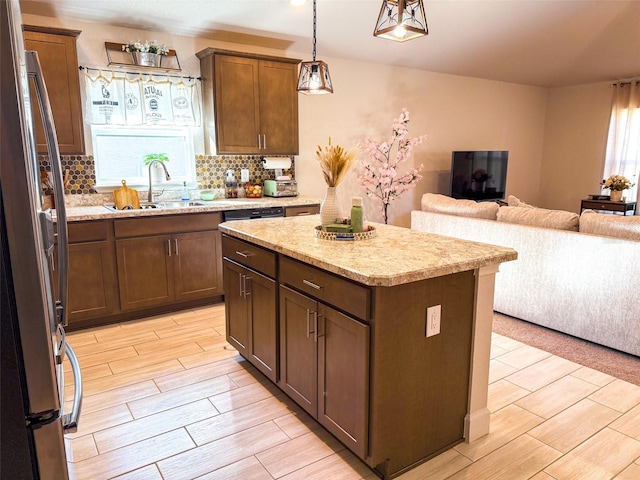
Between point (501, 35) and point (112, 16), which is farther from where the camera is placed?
point (501, 35)

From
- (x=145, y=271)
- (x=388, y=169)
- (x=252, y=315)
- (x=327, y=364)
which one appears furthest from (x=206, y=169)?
(x=327, y=364)

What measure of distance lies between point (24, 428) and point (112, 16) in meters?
3.83

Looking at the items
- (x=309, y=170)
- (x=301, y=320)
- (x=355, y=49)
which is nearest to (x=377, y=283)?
(x=301, y=320)

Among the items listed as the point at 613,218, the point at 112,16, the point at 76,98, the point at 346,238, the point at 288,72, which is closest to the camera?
the point at 346,238

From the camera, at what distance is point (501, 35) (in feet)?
17.7

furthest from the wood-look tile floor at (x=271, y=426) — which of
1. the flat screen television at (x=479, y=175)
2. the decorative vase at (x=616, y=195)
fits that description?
the decorative vase at (x=616, y=195)

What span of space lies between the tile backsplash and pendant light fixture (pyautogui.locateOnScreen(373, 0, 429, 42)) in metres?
2.75

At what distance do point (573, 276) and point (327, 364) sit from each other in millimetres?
2192

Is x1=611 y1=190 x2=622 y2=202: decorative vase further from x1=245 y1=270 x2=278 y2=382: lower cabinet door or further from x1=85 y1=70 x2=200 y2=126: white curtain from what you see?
x1=245 y1=270 x2=278 y2=382: lower cabinet door

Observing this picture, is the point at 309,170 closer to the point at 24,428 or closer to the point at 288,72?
the point at 288,72

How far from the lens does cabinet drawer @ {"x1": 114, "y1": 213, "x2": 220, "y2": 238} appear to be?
354 centimetres

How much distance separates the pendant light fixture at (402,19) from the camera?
6.70ft

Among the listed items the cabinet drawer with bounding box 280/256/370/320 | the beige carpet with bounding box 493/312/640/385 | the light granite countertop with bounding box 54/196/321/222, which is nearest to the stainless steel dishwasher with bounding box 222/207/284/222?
the light granite countertop with bounding box 54/196/321/222

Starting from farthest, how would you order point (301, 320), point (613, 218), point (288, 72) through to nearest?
point (288, 72), point (613, 218), point (301, 320)
